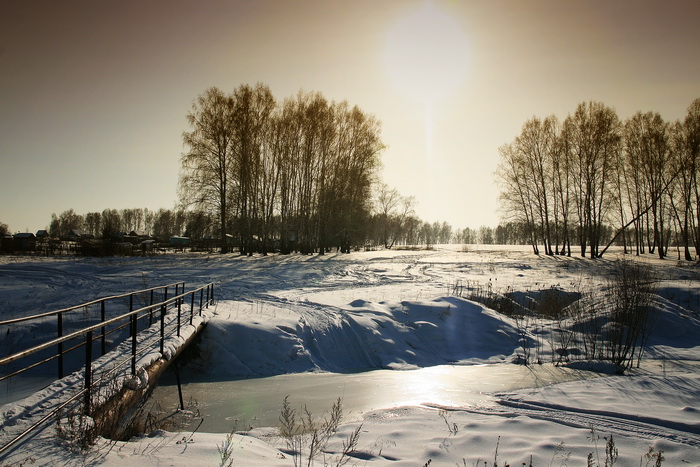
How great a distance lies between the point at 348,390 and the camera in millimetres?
8188

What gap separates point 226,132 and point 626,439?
31.5m

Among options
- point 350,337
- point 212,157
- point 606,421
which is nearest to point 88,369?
point 606,421

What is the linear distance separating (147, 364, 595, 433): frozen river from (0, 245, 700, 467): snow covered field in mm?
80

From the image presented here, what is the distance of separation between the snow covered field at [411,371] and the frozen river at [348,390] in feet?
0.26

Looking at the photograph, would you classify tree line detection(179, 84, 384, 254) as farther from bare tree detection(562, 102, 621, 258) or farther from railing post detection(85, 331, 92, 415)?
railing post detection(85, 331, 92, 415)

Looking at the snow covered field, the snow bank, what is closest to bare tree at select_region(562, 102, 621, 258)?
the snow covered field

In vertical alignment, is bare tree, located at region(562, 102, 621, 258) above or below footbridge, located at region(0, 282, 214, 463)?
above

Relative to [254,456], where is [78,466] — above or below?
above

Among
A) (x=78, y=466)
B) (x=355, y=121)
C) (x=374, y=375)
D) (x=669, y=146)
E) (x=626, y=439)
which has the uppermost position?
(x=355, y=121)

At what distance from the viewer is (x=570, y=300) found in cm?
1559

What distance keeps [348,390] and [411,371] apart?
2269 millimetres

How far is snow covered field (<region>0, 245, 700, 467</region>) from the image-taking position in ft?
14.5

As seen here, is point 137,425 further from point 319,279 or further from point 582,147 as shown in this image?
point 582,147

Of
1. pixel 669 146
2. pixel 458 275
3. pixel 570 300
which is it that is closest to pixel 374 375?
pixel 570 300
